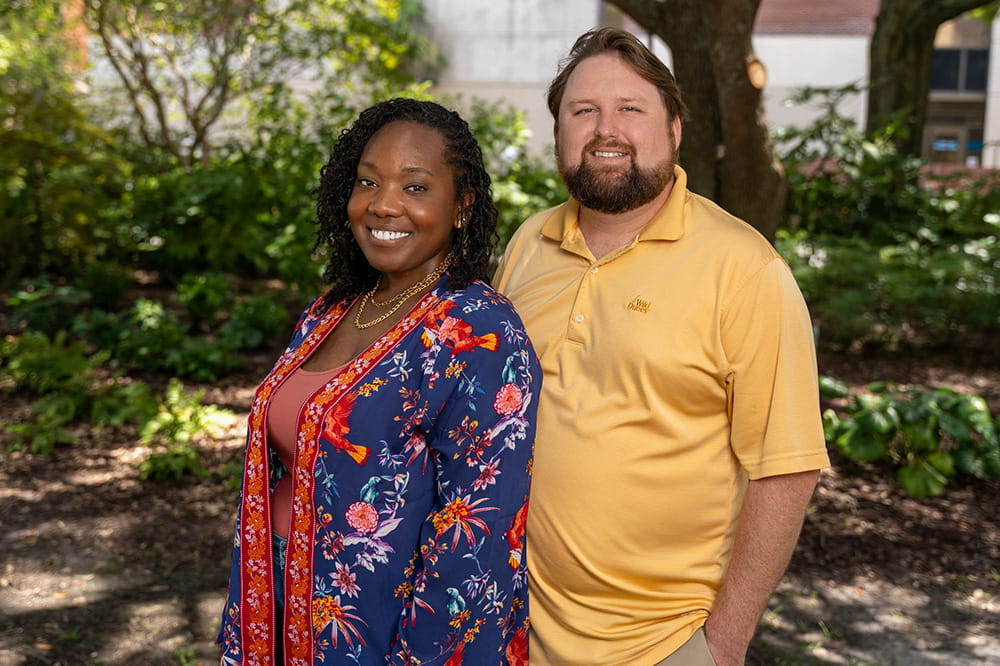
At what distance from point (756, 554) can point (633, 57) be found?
4.12ft

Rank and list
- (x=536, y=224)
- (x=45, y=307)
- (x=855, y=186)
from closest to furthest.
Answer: (x=536, y=224) < (x=45, y=307) < (x=855, y=186)

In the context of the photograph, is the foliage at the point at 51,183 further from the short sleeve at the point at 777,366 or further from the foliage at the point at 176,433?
the short sleeve at the point at 777,366

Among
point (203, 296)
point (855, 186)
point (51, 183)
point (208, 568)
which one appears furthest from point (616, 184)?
point (855, 186)

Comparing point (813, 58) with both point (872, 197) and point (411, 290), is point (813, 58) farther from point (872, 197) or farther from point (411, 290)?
point (411, 290)

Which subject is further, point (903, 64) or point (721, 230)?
point (903, 64)

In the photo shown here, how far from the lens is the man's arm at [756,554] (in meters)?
2.21

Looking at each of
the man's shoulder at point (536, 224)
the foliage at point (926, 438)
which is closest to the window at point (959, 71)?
the foliage at point (926, 438)

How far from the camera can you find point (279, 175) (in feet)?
31.2

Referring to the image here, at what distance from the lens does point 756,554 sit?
7.28 ft

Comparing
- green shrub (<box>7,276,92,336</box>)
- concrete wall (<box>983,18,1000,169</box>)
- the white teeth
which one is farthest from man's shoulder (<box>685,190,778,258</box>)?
concrete wall (<box>983,18,1000,169</box>)

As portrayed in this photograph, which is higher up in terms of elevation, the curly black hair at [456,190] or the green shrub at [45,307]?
the curly black hair at [456,190]

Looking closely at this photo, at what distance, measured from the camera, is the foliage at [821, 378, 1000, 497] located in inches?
236

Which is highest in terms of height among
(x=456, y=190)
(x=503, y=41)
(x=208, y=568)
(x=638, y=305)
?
(x=503, y=41)

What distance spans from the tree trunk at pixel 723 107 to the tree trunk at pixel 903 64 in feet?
21.3
